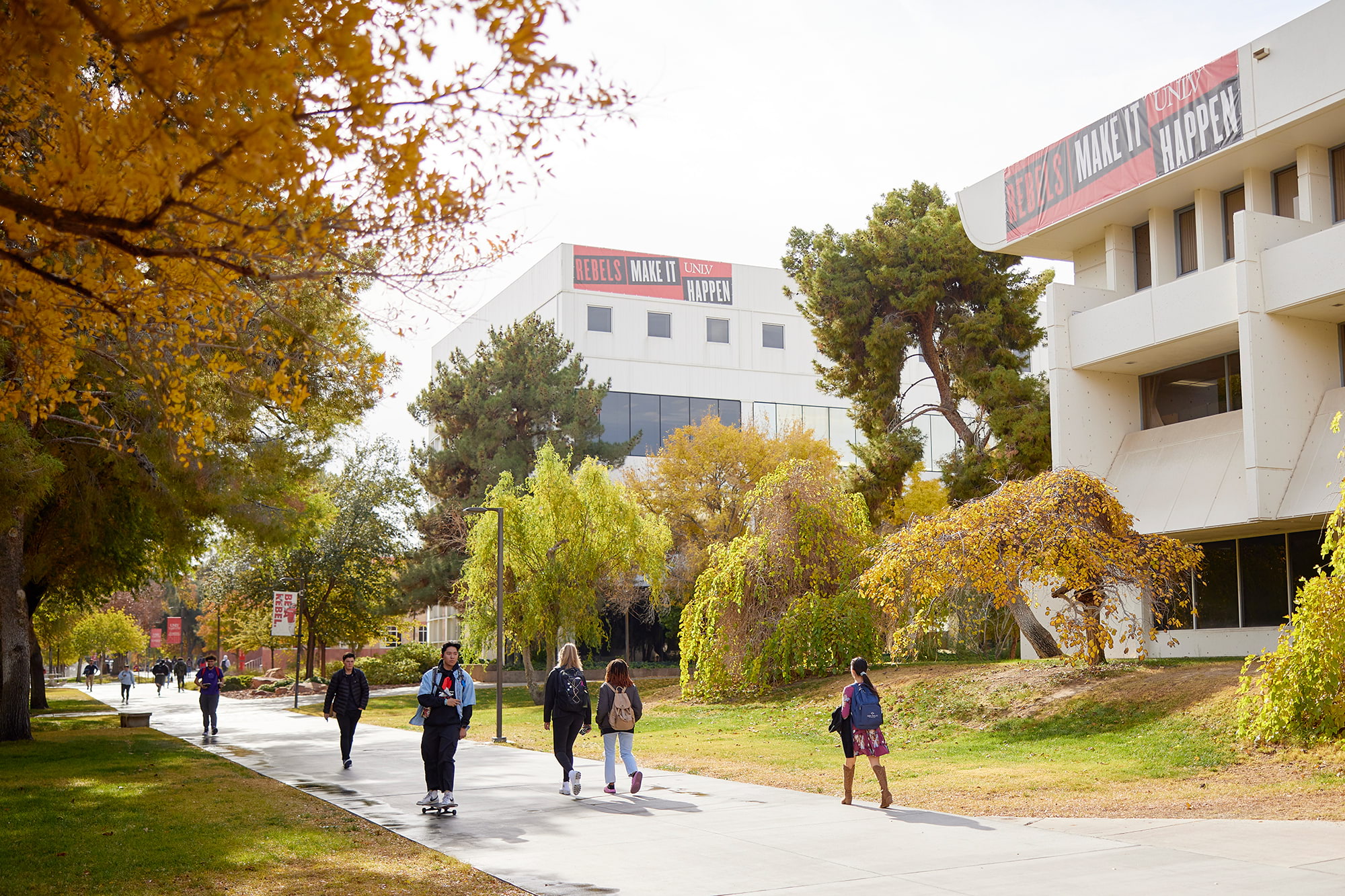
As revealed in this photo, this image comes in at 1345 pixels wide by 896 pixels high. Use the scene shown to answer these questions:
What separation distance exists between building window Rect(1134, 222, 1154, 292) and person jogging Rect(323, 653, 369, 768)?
20.7 m

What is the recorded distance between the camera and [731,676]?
28.9m

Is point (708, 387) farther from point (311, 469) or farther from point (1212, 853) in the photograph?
point (1212, 853)

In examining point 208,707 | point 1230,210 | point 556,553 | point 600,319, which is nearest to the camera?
point 208,707

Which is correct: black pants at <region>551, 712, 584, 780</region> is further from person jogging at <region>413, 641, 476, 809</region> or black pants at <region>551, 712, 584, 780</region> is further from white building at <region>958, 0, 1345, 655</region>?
white building at <region>958, 0, 1345, 655</region>

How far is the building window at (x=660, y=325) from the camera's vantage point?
59.6 meters

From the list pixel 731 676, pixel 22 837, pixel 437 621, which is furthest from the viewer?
pixel 437 621

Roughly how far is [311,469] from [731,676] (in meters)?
12.2

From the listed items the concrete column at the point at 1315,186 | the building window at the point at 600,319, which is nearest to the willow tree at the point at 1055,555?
the concrete column at the point at 1315,186

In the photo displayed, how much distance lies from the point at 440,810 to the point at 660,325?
161 feet

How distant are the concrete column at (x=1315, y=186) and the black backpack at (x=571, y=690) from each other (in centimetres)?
1883

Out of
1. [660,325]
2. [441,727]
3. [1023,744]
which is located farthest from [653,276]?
[441,727]

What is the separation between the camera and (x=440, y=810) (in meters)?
12.0

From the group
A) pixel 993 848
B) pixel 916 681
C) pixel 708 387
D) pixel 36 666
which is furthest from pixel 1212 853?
pixel 708 387

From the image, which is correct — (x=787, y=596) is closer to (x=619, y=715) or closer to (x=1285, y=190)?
(x=1285, y=190)
